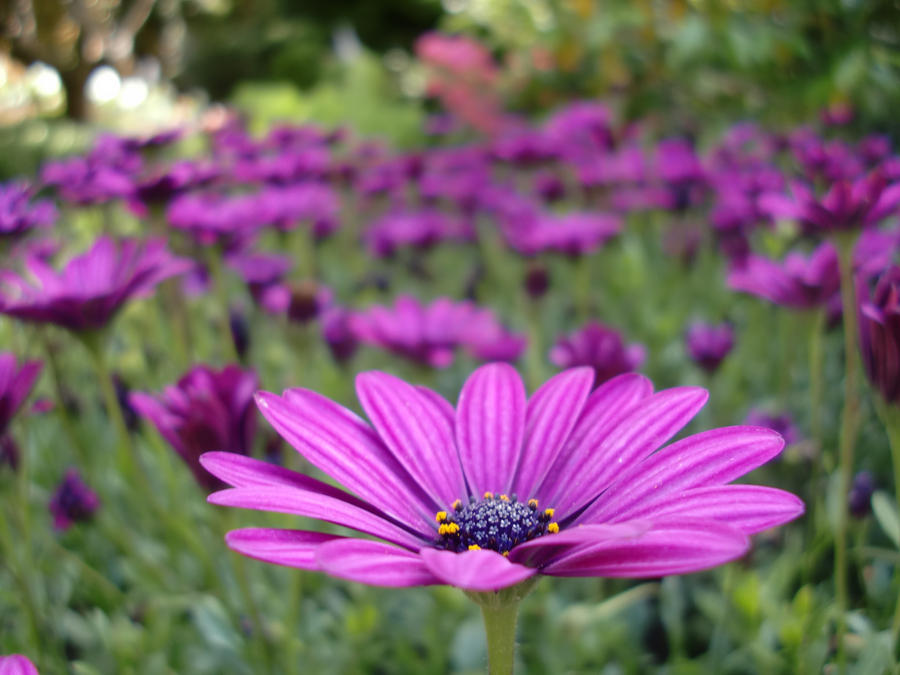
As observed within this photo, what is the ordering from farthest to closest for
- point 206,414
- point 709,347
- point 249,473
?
point 709,347
point 206,414
point 249,473

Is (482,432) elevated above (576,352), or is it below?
above

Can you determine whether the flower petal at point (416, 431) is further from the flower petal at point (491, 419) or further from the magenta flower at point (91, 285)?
the magenta flower at point (91, 285)

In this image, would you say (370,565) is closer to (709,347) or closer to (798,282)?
(798,282)

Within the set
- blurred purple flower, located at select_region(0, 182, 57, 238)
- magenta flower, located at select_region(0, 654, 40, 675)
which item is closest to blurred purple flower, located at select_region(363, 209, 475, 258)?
blurred purple flower, located at select_region(0, 182, 57, 238)

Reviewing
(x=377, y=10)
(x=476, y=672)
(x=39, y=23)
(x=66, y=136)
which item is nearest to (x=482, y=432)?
(x=476, y=672)

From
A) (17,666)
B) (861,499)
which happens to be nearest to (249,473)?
(17,666)

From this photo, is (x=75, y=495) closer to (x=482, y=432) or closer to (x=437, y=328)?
(x=437, y=328)
